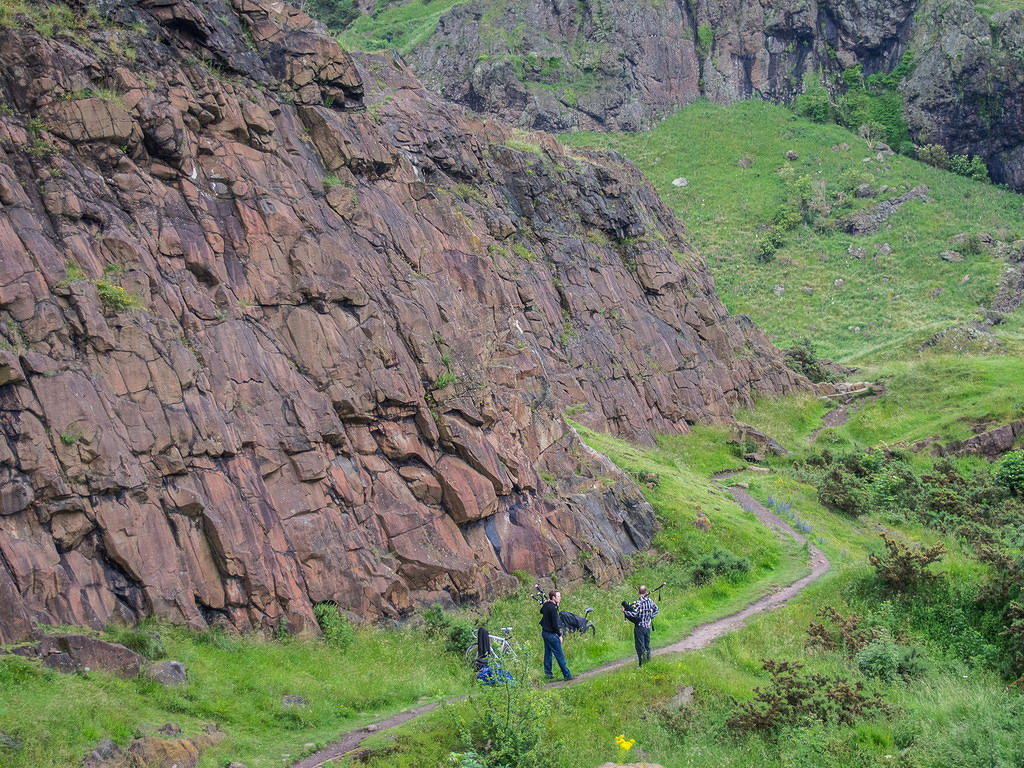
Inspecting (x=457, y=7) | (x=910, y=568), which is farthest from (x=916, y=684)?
(x=457, y=7)

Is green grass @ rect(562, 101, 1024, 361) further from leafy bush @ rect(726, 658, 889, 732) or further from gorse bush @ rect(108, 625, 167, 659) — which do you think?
gorse bush @ rect(108, 625, 167, 659)

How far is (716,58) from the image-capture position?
10794cm

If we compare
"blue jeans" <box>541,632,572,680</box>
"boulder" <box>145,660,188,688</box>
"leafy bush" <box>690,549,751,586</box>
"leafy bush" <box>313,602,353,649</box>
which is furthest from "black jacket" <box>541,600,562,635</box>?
"leafy bush" <box>690,549,751,586</box>

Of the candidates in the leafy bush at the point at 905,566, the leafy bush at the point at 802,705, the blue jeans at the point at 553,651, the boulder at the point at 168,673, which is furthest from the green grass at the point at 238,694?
the leafy bush at the point at 905,566

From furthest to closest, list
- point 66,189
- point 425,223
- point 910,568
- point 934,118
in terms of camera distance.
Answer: point 934,118
point 425,223
point 910,568
point 66,189

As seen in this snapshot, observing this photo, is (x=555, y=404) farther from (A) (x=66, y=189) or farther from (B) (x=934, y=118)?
(B) (x=934, y=118)

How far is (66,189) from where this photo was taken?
18.9m

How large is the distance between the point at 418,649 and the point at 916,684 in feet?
34.4

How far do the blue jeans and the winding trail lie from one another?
250 mm

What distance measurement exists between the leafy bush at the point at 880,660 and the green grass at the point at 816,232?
55063 millimetres

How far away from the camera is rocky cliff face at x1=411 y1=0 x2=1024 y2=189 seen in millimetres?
96625

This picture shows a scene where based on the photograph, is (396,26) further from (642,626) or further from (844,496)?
(642,626)

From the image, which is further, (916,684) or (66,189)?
(66,189)

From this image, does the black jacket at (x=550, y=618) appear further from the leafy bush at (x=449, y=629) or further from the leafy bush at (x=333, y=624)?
the leafy bush at (x=333, y=624)
